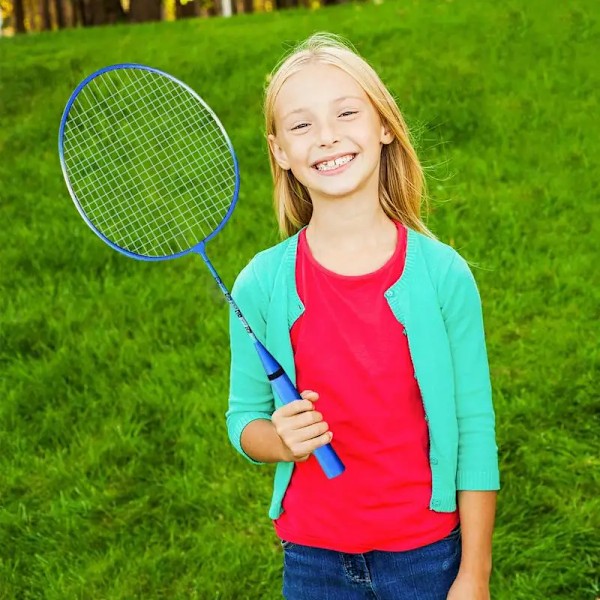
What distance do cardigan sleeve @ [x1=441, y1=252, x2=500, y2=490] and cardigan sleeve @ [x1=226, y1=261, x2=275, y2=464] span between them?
1.29 ft

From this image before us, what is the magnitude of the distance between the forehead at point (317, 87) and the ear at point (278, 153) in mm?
106

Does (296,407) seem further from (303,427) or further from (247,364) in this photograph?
(247,364)

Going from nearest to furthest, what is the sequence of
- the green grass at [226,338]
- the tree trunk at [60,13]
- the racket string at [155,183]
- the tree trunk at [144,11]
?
1. the green grass at [226,338]
2. the racket string at [155,183]
3. the tree trunk at [144,11]
4. the tree trunk at [60,13]

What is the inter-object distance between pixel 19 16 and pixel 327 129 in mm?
19540

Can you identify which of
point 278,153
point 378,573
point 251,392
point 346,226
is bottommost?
point 378,573

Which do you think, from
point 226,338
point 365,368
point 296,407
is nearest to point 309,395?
point 296,407

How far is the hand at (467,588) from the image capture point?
191 centimetres

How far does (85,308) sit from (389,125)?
3.18 m

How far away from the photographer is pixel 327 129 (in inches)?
74.4

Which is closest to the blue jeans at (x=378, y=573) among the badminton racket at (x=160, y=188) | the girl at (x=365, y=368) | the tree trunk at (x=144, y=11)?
the girl at (x=365, y=368)

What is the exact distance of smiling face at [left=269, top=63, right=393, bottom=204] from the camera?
190 centimetres

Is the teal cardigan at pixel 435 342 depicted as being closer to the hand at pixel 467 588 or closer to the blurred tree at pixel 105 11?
A: the hand at pixel 467 588

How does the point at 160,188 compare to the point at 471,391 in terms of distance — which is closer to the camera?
the point at 471,391

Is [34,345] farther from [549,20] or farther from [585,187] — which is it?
[549,20]
